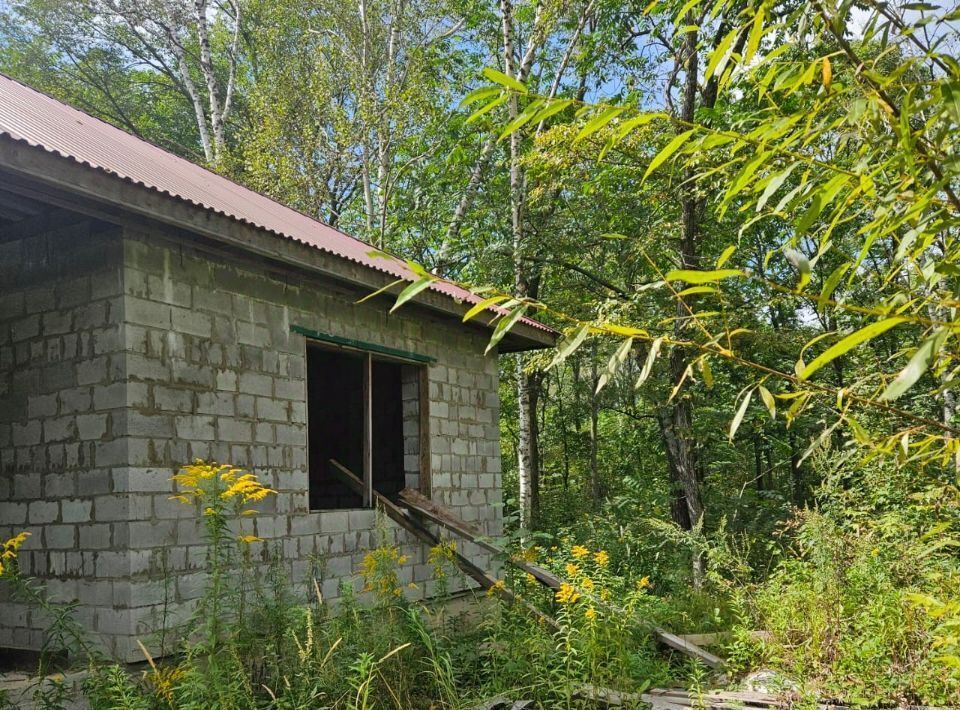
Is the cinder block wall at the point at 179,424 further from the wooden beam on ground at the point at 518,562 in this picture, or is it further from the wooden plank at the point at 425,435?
the wooden plank at the point at 425,435

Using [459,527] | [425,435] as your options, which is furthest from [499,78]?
[425,435]

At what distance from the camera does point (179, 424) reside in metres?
5.04

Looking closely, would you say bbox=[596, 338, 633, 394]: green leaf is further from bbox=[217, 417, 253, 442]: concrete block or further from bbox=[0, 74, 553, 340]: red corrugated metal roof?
bbox=[217, 417, 253, 442]: concrete block

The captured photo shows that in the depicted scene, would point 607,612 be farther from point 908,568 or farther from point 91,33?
point 91,33

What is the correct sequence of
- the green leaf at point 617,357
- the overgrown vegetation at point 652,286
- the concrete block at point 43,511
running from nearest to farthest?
the green leaf at point 617,357 < the overgrown vegetation at point 652,286 < the concrete block at point 43,511

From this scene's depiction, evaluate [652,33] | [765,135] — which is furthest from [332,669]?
[652,33]

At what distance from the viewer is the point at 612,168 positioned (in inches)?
448

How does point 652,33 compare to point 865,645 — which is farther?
point 652,33

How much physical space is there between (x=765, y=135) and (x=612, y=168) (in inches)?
408

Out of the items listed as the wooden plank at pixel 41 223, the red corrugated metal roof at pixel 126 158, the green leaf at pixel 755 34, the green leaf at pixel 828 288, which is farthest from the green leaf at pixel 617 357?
the wooden plank at pixel 41 223

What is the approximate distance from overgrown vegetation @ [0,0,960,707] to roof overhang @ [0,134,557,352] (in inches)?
56.3

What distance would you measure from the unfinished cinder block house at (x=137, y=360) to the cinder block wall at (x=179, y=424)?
0.01 meters

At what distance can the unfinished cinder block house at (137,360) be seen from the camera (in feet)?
15.2

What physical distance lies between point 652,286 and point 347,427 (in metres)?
8.34
